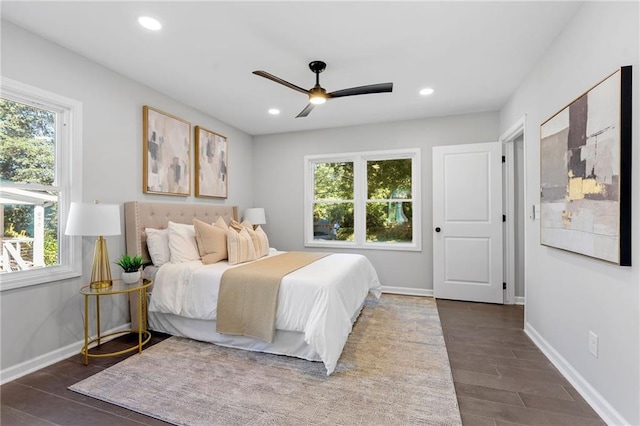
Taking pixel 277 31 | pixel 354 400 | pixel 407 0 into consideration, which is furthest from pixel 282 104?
pixel 354 400

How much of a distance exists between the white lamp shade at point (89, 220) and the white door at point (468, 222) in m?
3.81

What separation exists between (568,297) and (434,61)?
2.22 meters

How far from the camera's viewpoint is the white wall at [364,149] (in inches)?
167

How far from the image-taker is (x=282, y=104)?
3.82 m

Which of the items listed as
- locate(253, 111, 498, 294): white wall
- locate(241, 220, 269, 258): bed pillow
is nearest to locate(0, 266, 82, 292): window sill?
locate(241, 220, 269, 258): bed pillow

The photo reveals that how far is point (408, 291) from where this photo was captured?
4434 millimetres

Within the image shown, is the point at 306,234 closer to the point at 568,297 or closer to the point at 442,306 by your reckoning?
the point at 442,306

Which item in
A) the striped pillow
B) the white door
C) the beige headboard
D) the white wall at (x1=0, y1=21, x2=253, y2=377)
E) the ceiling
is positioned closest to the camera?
the ceiling

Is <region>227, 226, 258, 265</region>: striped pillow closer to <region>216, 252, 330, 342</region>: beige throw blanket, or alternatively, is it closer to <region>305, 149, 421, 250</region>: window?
<region>216, 252, 330, 342</region>: beige throw blanket

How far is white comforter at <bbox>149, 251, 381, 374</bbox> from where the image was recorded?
2.23m

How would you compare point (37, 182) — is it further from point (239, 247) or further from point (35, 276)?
point (239, 247)

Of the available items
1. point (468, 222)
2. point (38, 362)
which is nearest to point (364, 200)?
point (468, 222)

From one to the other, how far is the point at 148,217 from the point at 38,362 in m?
1.45

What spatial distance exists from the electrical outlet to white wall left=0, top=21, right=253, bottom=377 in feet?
12.6
